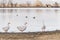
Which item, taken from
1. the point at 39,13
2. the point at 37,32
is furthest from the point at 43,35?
the point at 39,13

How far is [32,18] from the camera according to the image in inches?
34.4

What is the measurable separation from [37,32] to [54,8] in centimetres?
22

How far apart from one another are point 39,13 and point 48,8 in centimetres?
8

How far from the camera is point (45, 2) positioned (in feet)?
2.87

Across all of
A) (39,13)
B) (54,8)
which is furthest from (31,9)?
(54,8)

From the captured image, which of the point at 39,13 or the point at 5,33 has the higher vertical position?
the point at 39,13

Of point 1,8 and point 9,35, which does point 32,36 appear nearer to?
point 9,35

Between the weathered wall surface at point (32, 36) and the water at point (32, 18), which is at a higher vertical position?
the water at point (32, 18)

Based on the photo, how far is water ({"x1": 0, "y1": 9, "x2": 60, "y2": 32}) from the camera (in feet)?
2.80

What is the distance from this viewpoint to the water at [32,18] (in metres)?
0.85

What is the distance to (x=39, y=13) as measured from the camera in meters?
0.88

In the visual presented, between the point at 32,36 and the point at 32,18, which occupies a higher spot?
the point at 32,18

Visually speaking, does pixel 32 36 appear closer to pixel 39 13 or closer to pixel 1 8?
pixel 39 13

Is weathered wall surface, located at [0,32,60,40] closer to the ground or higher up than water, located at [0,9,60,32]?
closer to the ground
